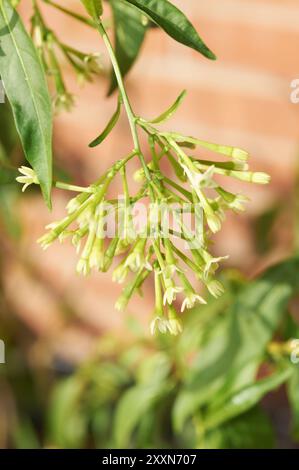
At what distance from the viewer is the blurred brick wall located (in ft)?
5.10

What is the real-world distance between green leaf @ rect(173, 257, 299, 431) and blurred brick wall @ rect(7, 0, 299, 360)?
0.64 m

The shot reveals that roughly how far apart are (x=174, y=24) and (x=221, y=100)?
1.08m

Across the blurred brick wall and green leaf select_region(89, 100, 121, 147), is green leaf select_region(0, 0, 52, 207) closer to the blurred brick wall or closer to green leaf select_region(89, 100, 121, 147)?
green leaf select_region(89, 100, 121, 147)

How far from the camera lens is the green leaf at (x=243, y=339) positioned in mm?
979

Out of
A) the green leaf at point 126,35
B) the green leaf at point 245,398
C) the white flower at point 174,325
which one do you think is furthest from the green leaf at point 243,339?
the green leaf at point 126,35

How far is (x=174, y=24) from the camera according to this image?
1.96 feet

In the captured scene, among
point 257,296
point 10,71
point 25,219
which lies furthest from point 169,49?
point 10,71

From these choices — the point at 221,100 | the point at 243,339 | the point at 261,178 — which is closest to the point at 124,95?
the point at 261,178

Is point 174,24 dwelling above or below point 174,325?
above

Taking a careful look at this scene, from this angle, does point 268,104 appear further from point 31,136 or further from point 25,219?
point 31,136

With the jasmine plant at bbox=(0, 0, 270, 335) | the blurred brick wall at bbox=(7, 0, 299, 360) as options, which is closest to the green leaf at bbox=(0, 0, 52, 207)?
the jasmine plant at bbox=(0, 0, 270, 335)

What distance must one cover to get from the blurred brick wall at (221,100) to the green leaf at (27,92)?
0.85m

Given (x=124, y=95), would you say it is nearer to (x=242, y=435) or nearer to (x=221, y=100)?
(x=242, y=435)
